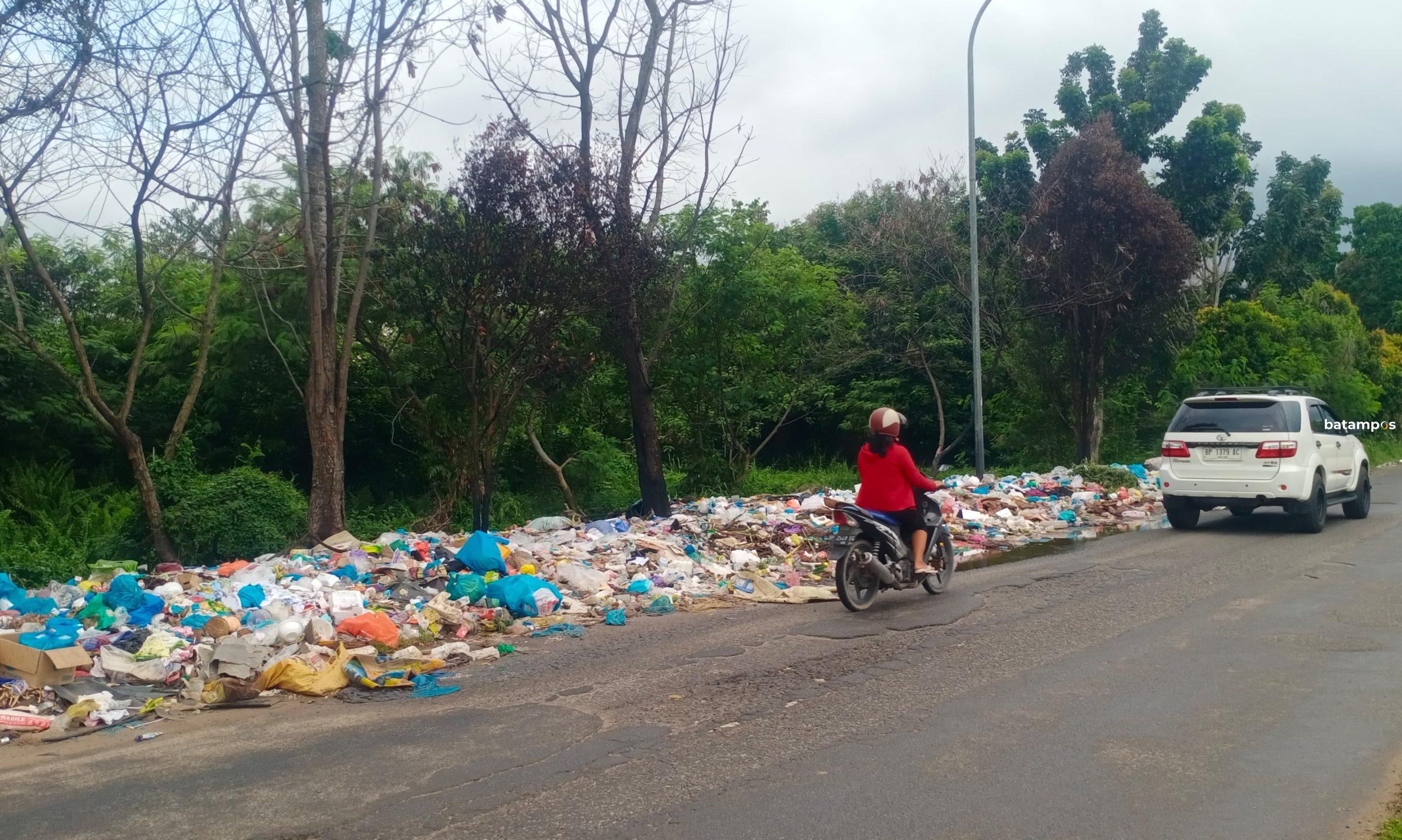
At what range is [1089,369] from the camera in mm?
24312

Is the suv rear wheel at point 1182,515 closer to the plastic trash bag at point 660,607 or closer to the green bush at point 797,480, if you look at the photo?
the green bush at point 797,480

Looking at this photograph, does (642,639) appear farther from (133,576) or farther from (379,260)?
(379,260)

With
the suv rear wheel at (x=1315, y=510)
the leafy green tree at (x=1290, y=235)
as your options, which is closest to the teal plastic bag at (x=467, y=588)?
the suv rear wheel at (x=1315, y=510)

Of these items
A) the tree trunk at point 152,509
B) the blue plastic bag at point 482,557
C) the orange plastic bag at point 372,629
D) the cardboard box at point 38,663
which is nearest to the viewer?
the cardboard box at point 38,663

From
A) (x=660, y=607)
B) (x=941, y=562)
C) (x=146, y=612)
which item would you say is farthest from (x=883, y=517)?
(x=146, y=612)

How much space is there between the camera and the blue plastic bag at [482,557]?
1094 centimetres

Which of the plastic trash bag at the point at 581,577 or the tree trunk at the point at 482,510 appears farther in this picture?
the tree trunk at the point at 482,510

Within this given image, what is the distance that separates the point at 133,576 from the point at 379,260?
20.1 ft

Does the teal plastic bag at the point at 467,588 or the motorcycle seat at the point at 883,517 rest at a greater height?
the motorcycle seat at the point at 883,517

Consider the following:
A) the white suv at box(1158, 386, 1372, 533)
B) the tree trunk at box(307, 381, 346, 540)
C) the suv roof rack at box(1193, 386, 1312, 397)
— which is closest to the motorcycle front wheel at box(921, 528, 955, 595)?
the white suv at box(1158, 386, 1372, 533)

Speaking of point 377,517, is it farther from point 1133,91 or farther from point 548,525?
point 1133,91

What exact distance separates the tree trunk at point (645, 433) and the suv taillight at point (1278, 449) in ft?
27.0

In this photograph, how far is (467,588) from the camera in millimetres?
10195

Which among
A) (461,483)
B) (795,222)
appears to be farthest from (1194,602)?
(795,222)
